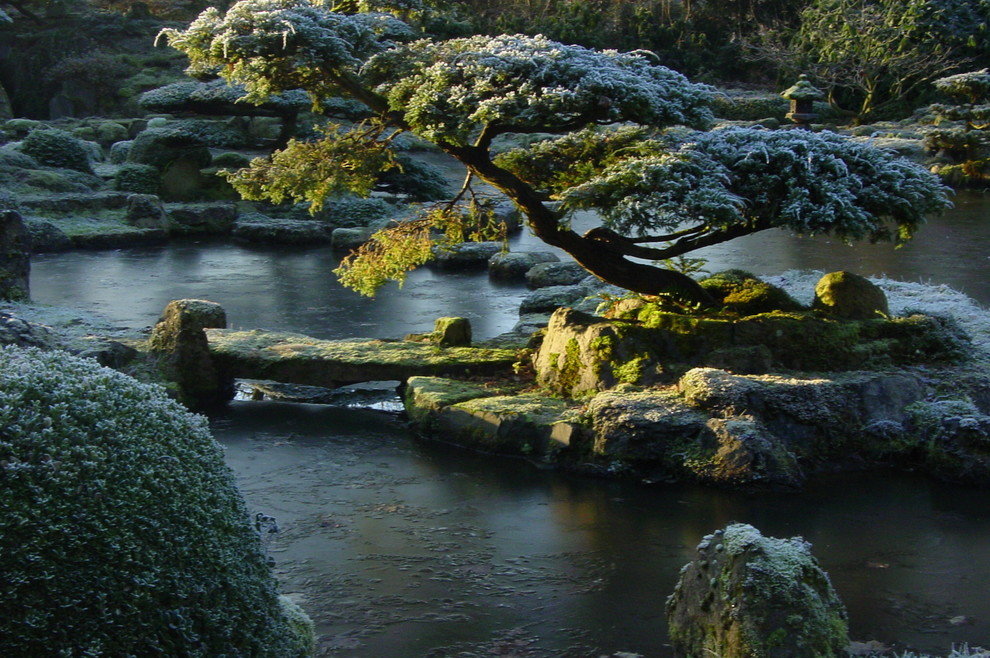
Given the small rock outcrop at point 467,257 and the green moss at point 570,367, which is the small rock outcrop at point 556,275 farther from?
the green moss at point 570,367

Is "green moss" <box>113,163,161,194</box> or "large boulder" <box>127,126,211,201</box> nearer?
"green moss" <box>113,163,161,194</box>

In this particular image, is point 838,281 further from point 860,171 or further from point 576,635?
point 576,635

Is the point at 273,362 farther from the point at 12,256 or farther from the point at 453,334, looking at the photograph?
the point at 12,256

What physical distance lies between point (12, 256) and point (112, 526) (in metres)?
9.49

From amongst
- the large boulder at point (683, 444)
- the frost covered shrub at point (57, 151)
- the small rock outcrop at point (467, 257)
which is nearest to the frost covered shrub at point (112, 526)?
the large boulder at point (683, 444)

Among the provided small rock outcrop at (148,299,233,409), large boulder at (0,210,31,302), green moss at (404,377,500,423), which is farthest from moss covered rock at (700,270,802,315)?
large boulder at (0,210,31,302)

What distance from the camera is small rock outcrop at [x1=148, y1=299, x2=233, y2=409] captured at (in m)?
9.10

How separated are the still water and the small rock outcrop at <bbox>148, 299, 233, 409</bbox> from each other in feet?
1.04

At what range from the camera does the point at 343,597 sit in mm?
5410

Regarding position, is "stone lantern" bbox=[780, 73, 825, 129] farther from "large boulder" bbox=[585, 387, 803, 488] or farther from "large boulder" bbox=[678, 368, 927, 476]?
"large boulder" bbox=[585, 387, 803, 488]

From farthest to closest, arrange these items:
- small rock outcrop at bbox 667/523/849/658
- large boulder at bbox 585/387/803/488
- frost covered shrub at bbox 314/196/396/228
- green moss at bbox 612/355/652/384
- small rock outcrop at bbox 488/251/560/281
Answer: frost covered shrub at bbox 314/196/396/228
small rock outcrop at bbox 488/251/560/281
green moss at bbox 612/355/652/384
large boulder at bbox 585/387/803/488
small rock outcrop at bbox 667/523/849/658

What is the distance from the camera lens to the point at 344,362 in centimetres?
910

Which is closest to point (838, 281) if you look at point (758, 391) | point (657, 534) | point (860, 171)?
point (860, 171)

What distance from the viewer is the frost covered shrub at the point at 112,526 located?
2.80 metres
